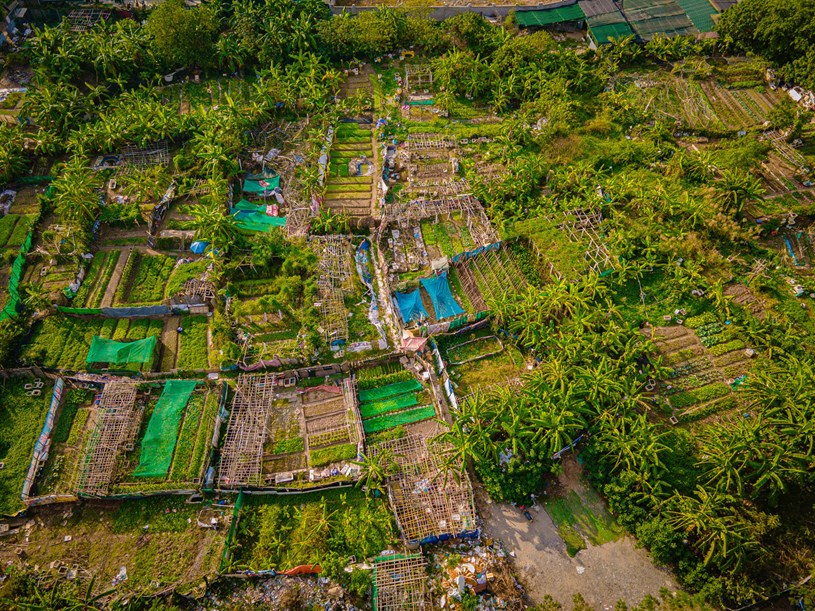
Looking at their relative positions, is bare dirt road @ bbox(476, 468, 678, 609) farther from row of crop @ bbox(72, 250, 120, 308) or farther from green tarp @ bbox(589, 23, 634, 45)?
green tarp @ bbox(589, 23, 634, 45)

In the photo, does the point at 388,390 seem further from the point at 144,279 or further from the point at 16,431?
the point at 16,431

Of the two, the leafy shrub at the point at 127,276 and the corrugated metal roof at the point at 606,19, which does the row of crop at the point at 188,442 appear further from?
the corrugated metal roof at the point at 606,19

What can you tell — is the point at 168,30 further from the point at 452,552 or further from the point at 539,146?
the point at 452,552

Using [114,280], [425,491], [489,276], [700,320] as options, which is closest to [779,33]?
[700,320]

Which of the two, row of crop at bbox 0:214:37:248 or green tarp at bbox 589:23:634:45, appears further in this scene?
green tarp at bbox 589:23:634:45

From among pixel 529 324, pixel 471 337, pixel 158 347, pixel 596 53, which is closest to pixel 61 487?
pixel 158 347

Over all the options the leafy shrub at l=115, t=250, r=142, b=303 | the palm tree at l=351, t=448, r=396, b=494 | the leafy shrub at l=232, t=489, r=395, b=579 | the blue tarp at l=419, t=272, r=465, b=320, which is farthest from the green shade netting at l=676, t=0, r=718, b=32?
the leafy shrub at l=115, t=250, r=142, b=303
